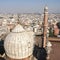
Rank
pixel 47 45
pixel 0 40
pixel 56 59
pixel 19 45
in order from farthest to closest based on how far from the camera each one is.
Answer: pixel 0 40, pixel 47 45, pixel 56 59, pixel 19 45

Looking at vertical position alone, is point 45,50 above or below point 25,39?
below

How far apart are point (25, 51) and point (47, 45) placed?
7.71 ft

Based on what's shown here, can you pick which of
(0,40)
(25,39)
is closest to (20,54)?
(25,39)

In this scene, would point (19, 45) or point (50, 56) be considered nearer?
point (19, 45)

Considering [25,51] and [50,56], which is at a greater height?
[25,51]

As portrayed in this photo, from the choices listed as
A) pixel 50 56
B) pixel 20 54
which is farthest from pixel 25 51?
pixel 50 56

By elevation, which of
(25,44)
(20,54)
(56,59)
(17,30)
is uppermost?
(17,30)

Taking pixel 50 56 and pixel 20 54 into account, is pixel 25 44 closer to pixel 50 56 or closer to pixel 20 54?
pixel 20 54

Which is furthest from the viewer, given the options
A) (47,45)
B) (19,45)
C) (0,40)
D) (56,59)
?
(0,40)

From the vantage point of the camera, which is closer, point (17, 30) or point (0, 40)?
point (17, 30)

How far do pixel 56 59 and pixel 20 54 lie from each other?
191 centimetres

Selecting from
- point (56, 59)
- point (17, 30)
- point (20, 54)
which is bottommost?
point (56, 59)

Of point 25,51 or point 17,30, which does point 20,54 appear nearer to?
point 25,51

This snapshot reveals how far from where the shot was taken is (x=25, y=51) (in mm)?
5391
